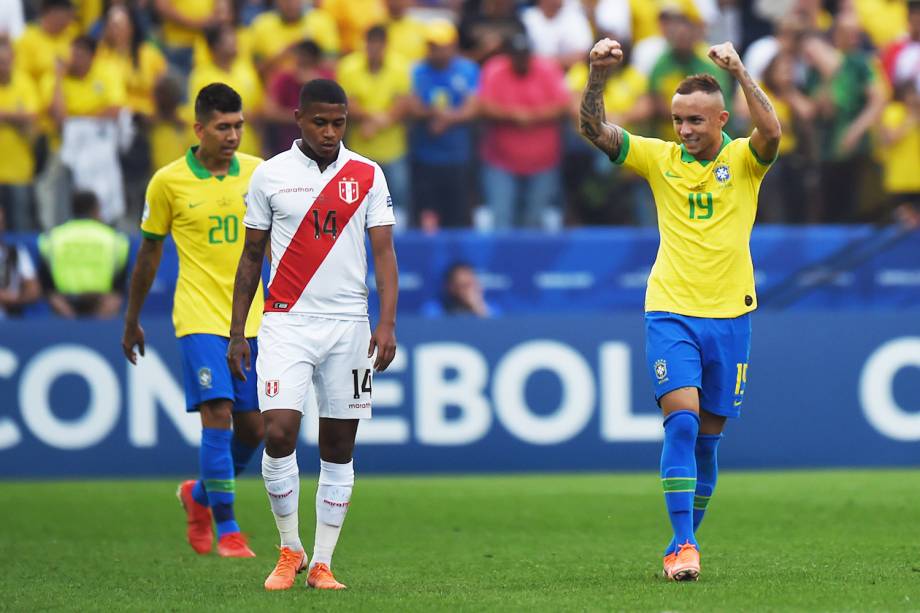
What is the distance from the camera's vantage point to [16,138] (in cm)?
1562

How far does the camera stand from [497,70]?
630 inches

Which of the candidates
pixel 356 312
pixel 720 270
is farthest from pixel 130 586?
pixel 720 270

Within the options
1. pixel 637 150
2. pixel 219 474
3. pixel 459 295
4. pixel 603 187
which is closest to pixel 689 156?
pixel 637 150

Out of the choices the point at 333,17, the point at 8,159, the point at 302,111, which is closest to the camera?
the point at 302,111

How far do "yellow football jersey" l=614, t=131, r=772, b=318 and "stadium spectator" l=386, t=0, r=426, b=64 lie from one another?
908 centimetres

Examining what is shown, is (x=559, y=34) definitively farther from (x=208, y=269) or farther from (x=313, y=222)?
(x=313, y=222)

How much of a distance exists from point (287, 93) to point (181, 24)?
5.10ft

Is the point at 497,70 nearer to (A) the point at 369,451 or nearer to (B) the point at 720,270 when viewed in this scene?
(A) the point at 369,451

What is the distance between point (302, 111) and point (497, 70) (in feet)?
28.3

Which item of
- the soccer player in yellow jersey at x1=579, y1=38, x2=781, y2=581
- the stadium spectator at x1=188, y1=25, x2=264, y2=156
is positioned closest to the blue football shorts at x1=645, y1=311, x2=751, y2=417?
the soccer player in yellow jersey at x1=579, y1=38, x2=781, y2=581

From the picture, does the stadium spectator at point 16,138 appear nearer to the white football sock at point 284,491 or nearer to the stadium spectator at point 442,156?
the stadium spectator at point 442,156

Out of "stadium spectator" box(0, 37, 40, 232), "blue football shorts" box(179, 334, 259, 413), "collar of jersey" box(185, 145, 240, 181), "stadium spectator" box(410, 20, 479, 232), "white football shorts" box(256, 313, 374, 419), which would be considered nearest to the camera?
"white football shorts" box(256, 313, 374, 419)

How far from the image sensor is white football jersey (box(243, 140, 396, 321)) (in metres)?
7.62

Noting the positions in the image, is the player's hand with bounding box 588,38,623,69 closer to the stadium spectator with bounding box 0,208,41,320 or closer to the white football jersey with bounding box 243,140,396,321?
the white football jersey with bounding box 243,140,396,321
